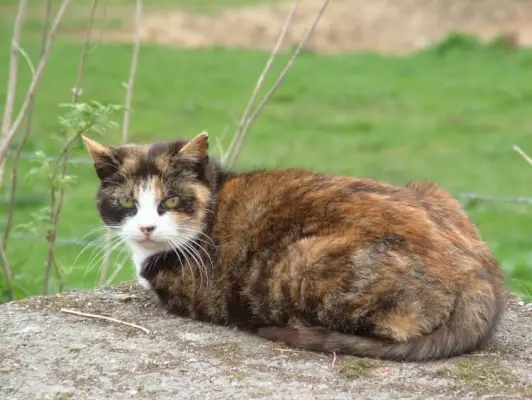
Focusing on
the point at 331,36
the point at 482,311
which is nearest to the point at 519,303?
the point at 482,311

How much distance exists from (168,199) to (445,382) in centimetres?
149

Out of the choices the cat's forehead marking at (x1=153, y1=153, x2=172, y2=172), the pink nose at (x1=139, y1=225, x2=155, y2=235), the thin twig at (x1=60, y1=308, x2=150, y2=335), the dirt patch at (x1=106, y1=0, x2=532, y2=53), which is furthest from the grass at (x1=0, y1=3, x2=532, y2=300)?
the pink nose at (x1=139, y1=225, x2=155, y2=235)

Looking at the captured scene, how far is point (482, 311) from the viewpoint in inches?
166

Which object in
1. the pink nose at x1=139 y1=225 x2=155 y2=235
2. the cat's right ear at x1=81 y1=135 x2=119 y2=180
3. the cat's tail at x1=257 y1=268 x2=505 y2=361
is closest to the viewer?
the cat's tail at x1=257 y1=268 x2=505 y2=361

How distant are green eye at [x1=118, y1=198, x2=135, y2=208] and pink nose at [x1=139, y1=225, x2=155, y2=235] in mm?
152

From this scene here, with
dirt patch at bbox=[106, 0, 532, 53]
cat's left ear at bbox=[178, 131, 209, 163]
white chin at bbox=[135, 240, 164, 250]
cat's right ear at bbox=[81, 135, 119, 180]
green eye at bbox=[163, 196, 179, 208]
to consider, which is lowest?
white chin at bbox=[135, 240, 164, 250]

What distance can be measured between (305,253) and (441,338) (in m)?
0.66

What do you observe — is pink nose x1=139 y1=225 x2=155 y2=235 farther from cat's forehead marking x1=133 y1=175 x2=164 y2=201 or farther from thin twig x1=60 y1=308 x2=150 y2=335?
thin twig x1=60 y1=308 x2=150 y2=335

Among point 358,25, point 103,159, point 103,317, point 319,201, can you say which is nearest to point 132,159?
point 103,159

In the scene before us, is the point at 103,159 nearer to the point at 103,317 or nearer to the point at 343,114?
the point at 103,317

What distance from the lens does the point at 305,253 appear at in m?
4.41

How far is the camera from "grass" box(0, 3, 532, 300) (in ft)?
39.1

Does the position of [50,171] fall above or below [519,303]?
above

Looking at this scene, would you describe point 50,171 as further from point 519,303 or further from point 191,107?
point 191,107
